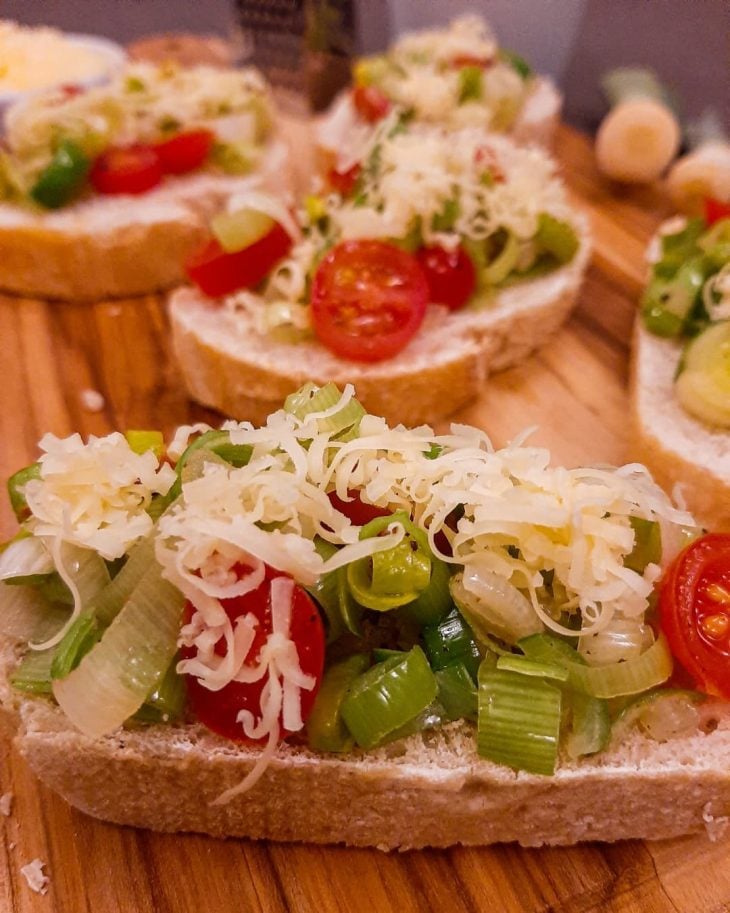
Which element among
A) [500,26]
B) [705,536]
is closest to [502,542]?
[705,536]

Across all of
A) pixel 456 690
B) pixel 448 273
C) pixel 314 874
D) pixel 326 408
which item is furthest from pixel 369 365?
pixel 314 874

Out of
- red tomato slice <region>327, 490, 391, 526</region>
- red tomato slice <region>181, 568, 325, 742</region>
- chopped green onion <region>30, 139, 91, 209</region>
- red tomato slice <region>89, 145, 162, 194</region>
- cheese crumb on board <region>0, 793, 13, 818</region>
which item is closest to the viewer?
red tomato slice <region>181, 568, 325, 742</region>

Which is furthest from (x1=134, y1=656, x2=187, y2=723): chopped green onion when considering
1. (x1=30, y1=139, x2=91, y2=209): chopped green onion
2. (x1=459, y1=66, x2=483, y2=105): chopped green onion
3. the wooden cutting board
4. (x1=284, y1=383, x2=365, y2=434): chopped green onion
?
(x1=459, y1=66, x2=483, y2=105): chopped green onion

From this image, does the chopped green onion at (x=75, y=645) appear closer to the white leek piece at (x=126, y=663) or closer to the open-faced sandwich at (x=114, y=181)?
the white leek piece at (x=126, y=663)

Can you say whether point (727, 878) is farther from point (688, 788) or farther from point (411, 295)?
point (411, 295)

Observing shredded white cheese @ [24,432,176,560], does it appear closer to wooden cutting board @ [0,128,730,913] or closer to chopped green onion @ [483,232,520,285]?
wooden cutting board @ [0,128,730,913]

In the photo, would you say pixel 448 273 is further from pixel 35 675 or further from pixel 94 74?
pixel 94 74
